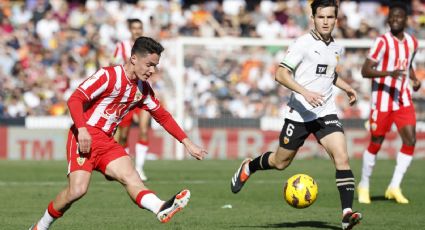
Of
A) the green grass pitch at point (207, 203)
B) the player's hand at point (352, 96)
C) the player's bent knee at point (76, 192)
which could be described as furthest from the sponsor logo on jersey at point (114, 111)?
the player's hand at point (352, 96)

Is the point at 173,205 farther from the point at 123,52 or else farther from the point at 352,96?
the point at 123,52

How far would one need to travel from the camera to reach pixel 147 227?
10219mm

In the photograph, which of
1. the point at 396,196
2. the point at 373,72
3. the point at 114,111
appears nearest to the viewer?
the point at 114,111

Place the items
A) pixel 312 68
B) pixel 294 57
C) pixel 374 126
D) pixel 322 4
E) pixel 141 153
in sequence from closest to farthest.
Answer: pixel 322 4
pixel 294 57
pixel 312 68
pixel 374 126
pixel 141 153

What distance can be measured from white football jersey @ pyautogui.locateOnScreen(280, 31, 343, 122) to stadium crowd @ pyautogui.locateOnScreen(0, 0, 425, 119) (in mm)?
13032

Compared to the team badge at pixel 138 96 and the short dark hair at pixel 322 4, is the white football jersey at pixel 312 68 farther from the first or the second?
the team badge at pixel 138 96

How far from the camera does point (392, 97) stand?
1334 cm

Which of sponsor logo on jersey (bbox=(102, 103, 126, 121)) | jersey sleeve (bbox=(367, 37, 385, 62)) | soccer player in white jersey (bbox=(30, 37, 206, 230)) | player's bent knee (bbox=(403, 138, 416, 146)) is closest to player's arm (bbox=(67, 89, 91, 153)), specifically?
soccer player in white jersey (bbox=(30, 37, 206, 230))

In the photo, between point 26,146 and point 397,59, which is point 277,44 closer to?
point 26,146

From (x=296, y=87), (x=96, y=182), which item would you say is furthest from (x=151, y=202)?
(x=96, y=182)

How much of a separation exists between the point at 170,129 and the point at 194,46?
1487cm

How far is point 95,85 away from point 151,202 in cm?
Answer: 118

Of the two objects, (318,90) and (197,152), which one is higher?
(318,90)

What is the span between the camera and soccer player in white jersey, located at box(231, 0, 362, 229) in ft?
33.2
